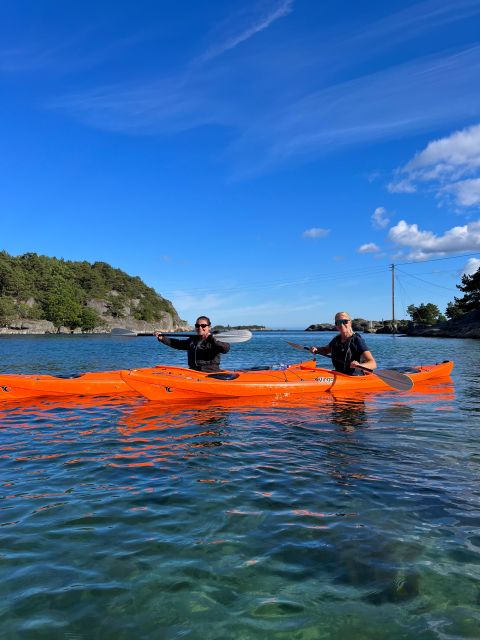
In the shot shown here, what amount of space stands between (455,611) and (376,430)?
505 cm

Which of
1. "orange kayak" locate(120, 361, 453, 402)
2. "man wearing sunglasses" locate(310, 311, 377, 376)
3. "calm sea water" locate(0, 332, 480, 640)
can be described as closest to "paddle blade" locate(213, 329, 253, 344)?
"orange kayak" locate(120, 361, 453, 402)

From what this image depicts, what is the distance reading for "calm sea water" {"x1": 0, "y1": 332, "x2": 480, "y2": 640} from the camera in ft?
8.93

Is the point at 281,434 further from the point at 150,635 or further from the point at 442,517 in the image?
the point at 150,635

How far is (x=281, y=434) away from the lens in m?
7.39

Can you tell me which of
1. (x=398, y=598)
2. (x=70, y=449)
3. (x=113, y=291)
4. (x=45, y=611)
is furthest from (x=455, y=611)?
(x=113, y=291)

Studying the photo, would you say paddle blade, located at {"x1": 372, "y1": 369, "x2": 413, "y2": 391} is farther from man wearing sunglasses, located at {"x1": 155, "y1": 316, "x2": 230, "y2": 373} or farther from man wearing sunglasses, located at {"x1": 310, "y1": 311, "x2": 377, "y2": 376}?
man wearing sunglasses, located at {"x1": 155, "y1": 316, "x2": 230, "y2": 373}

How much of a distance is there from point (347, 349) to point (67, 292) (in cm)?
12272

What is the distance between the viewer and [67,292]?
401ft

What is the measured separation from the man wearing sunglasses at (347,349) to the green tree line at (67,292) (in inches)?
4032

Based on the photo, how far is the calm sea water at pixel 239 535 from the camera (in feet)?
8.93

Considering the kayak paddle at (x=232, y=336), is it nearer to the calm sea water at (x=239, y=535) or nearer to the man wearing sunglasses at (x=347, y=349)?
the man wearing sunglasses at (x=347, y=349)

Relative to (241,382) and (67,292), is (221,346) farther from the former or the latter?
(67,292)

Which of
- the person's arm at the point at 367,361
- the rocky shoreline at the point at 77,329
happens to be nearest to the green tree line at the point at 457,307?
the rocky shoreline at the point at 77,329

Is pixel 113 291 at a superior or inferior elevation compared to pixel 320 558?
superior
